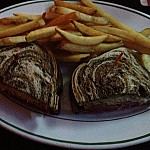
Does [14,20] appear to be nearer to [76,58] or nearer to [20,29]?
[20,29]

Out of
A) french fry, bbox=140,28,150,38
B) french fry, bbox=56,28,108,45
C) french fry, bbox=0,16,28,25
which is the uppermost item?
french fry, bbox=0,16,28,25

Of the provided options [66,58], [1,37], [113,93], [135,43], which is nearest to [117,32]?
[135,43]

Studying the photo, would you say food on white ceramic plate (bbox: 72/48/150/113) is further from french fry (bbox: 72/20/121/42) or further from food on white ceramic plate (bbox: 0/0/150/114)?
french fry (bbox: 72/20/121/42)

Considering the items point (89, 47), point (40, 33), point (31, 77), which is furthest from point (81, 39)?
point (31, 77)

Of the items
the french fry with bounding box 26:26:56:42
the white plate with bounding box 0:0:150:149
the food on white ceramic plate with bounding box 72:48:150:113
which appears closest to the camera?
the white plate with bounding box 0:0:150:149

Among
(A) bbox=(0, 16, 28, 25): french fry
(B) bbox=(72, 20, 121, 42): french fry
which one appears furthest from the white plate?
(A) bbox=(0, 16, 28, 25): french fry

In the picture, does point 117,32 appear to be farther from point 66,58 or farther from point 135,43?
point 66,58

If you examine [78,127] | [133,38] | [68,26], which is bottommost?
[78,127]
